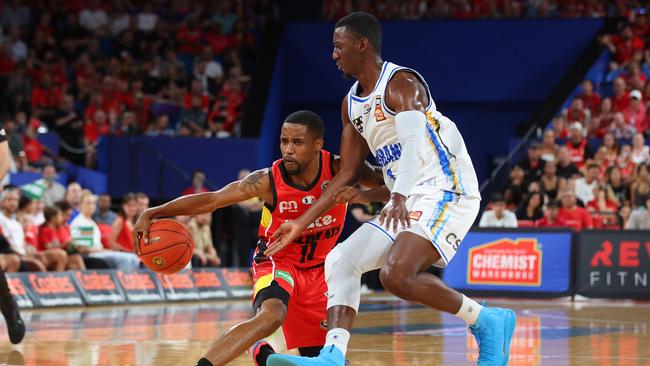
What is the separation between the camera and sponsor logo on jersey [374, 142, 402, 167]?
20.5 feet

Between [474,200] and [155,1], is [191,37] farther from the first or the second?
[474,200]

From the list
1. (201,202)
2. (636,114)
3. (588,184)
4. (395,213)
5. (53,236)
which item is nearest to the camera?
(395,213)

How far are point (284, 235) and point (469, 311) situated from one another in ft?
3.69

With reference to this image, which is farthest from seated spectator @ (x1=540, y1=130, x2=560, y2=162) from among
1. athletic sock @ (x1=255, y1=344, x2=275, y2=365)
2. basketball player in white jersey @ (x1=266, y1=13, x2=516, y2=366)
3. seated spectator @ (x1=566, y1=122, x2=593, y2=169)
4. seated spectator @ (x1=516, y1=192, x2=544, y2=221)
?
athletic sock @ (x1=255, y1=344, x2=275, y2=365)

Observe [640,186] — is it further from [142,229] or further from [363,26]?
[142,229]

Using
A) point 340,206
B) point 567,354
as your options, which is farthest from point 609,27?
point 340,206

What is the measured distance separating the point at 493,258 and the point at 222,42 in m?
9.10

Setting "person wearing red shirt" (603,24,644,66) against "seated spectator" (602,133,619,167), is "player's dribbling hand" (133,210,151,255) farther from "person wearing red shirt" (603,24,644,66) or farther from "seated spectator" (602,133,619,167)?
"person wearing red shirt" (603,24,644,66)

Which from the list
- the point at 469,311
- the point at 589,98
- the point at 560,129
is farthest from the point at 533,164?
the point at 469,311

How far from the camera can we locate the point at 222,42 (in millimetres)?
23344

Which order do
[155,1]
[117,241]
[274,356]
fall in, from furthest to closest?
[155,1] < [117,241] < [274,356]

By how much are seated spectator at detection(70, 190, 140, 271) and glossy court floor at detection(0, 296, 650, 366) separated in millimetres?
1096

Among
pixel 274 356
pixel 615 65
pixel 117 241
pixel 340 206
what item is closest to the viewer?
pixel 274 356

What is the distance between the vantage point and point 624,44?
21391 mm
